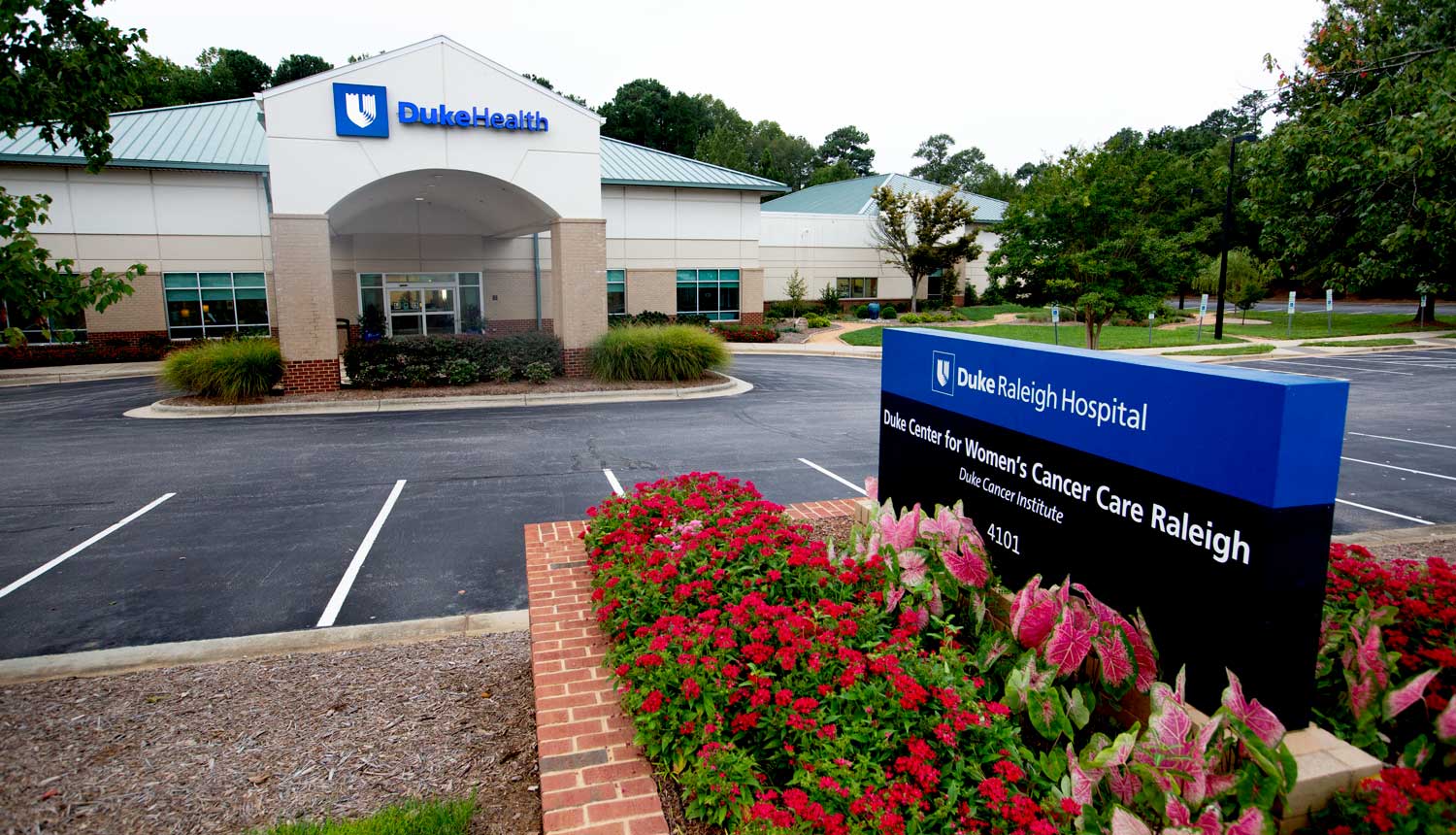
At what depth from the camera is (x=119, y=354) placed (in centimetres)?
2572

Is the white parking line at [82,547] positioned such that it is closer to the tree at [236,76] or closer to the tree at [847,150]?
the tree at [236,76]

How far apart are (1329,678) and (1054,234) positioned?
20.2 metres

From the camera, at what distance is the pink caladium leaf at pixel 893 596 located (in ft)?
14.8

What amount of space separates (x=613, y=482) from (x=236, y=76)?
2194 inches

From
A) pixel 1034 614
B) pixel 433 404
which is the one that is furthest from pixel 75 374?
pixel 1034 614

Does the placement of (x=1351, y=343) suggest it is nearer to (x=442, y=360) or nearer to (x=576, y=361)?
(x=576, y=361)

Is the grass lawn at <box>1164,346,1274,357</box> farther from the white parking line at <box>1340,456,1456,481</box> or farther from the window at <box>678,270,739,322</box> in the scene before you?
the window at <box>678,270,739,322</box>

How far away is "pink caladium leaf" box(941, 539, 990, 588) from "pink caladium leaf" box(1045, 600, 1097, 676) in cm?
85

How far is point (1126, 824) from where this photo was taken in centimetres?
276

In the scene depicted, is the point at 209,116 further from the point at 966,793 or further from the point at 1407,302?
the point at 1407,302

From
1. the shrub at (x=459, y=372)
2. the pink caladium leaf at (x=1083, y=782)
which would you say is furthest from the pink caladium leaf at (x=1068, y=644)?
the shrub at (x=459, y=372)

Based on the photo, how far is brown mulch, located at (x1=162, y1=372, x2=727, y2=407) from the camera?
17.1m

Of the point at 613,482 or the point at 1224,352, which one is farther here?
the point at 1224,352

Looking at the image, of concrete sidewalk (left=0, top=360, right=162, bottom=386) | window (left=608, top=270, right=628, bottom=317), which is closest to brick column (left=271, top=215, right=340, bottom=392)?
concrete sidewalk (left=0, top=360, right=162, bottom=386)
